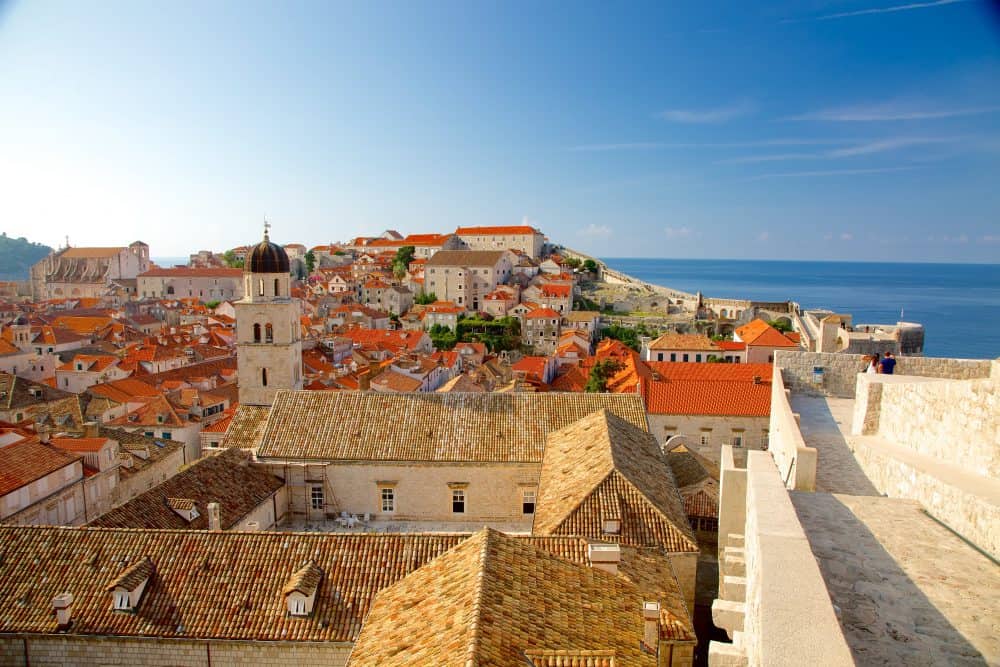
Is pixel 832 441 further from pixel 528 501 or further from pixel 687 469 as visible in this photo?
pixel 528 501

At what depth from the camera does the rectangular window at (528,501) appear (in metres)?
18.6

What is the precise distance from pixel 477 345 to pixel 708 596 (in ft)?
148

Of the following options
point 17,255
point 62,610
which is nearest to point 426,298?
point 62,610

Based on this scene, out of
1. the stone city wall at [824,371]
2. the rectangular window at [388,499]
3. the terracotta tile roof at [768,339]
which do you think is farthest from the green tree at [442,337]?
the stone city wall at [824,371]

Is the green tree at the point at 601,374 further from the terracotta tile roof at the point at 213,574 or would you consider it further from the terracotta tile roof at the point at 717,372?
the terracotta tile roof at the point at 213,574

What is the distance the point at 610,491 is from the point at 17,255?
215 meters

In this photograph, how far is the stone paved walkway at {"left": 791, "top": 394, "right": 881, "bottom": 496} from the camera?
28.8 feet

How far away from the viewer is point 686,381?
29.6 metres

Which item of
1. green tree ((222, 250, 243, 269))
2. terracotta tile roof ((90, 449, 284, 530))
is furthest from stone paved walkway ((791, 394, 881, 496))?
green tree ((222, 250, 243, 269))

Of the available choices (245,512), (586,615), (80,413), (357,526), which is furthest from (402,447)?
(80,413)

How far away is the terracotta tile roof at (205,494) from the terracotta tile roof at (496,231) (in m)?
97.7

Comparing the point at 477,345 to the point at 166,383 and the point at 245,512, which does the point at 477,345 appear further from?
the point at 245,512

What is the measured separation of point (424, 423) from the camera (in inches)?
769

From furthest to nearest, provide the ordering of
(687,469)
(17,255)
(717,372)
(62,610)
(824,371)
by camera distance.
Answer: (17,255), (717,372), (687,469), (824,371), (62,610)
